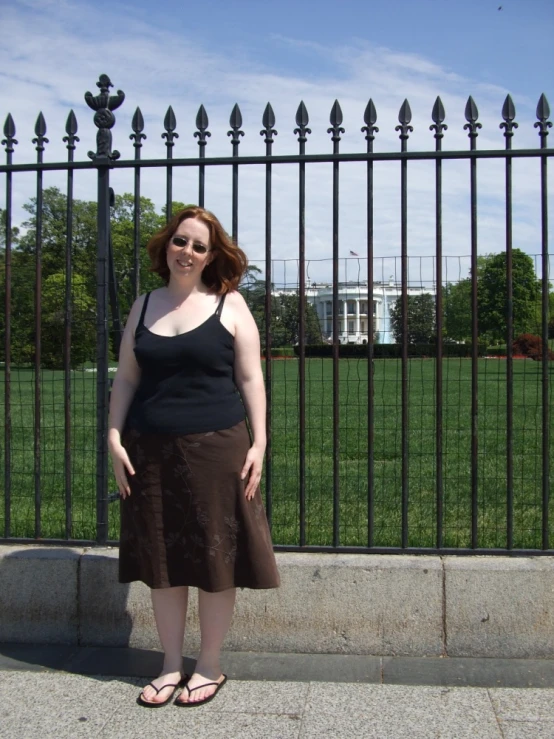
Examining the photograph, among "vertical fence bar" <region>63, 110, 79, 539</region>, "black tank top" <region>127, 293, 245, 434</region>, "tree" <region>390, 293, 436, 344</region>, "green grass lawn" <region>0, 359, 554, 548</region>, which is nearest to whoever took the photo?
"black tank top" <region>127, 293, 245, 434</region>

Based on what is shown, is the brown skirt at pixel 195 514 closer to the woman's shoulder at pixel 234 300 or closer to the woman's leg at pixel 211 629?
the woman's leg at pixel 211 629

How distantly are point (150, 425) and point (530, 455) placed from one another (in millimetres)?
5564

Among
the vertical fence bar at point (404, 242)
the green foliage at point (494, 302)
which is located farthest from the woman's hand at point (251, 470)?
the green foliage at point (494, 302)

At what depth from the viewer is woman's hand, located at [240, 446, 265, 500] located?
3393 millimetres

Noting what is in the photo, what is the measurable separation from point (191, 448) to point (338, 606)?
1.19 metres

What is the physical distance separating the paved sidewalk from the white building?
1.77 meters

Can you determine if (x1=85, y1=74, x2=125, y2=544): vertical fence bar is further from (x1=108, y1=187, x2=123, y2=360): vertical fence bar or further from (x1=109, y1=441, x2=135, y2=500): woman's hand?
(x1=109, y1=441, x2=135, y2=500): woman's hand

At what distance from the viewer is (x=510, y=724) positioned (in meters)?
3.17

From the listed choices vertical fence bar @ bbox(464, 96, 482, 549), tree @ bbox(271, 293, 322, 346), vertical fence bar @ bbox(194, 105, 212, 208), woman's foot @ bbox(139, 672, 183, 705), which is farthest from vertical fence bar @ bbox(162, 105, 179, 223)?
woman's foot @ bbox(139, 672, 183, 705)

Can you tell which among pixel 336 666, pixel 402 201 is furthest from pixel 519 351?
pixel 336 666

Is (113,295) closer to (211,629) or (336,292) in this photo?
(336,292)

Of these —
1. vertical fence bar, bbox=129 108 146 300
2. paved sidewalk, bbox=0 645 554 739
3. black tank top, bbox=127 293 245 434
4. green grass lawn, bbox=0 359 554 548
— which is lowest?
paved sidewalk, bbox=0 645 554 739

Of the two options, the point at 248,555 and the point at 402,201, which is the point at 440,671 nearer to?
the point at 248,555

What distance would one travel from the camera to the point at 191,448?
10.9 feet
